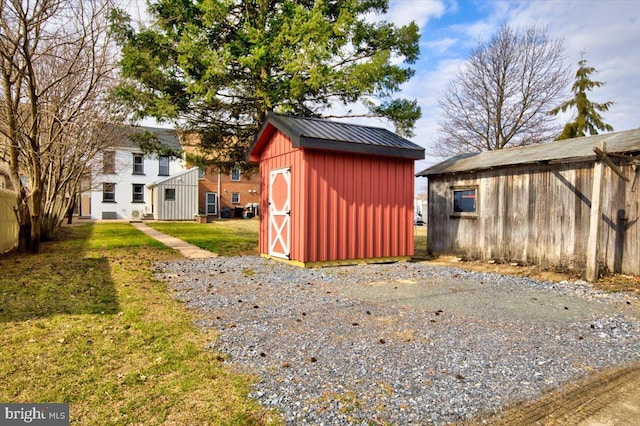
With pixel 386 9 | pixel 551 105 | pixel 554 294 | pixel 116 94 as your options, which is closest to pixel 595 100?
pixel 551 105

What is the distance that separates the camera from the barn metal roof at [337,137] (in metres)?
8.30

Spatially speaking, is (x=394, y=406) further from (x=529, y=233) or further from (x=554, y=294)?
(x=529, y=233)

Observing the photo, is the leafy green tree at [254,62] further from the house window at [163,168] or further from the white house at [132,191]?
the house window at [163,168]

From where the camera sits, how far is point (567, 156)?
26.0 ft

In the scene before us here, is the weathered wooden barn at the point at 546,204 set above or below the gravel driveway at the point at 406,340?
above

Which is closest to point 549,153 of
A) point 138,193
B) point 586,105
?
point 586,105

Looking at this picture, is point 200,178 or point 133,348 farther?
point 200,178

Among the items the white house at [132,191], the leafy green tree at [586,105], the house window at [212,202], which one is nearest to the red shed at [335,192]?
the leafy green tree at [586,105]

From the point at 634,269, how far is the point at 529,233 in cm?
199

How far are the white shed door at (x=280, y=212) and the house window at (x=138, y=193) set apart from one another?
954 inches

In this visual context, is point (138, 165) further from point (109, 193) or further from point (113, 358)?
point (113, 358)

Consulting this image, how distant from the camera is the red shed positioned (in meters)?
8.45

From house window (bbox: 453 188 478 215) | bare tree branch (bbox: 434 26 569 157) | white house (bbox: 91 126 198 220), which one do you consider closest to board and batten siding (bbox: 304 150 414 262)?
house window (bbox: 453 188 478 215)

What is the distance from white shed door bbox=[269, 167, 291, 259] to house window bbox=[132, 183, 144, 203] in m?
24.2
